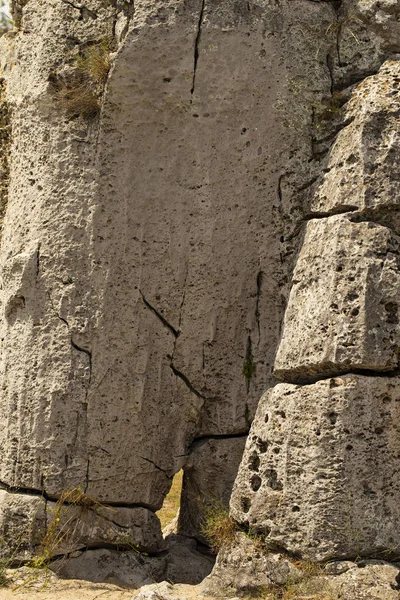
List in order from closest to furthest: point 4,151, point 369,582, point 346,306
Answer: point 369,582, point 346,306, point 4,151

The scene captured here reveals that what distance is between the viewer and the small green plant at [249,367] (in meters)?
5.83

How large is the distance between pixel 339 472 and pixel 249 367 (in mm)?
1064

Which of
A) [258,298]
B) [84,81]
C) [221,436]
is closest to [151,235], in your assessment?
[258,298]

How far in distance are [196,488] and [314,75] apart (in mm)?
2596

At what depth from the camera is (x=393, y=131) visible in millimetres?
5328

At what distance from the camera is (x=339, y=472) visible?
4980mm

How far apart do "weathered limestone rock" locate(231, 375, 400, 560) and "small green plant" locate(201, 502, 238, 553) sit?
1.03 feet

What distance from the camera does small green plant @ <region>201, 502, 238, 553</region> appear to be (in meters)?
5.43

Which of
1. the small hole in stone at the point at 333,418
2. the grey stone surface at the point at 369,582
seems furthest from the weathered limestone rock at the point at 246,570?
the small hole in stone at the point at 333,418

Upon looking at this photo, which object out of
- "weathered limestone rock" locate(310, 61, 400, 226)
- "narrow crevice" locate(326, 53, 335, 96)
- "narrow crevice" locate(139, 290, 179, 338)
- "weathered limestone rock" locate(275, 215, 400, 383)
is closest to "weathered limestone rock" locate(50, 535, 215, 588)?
"narrow crevice" locate(139, 290, 179, 338)

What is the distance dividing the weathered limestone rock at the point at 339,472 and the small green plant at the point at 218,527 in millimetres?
314

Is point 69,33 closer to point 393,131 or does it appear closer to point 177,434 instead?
point 393,131

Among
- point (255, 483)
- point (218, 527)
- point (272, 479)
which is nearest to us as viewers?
point (272, 479)

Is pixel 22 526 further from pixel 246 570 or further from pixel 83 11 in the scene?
pixel 83 11
